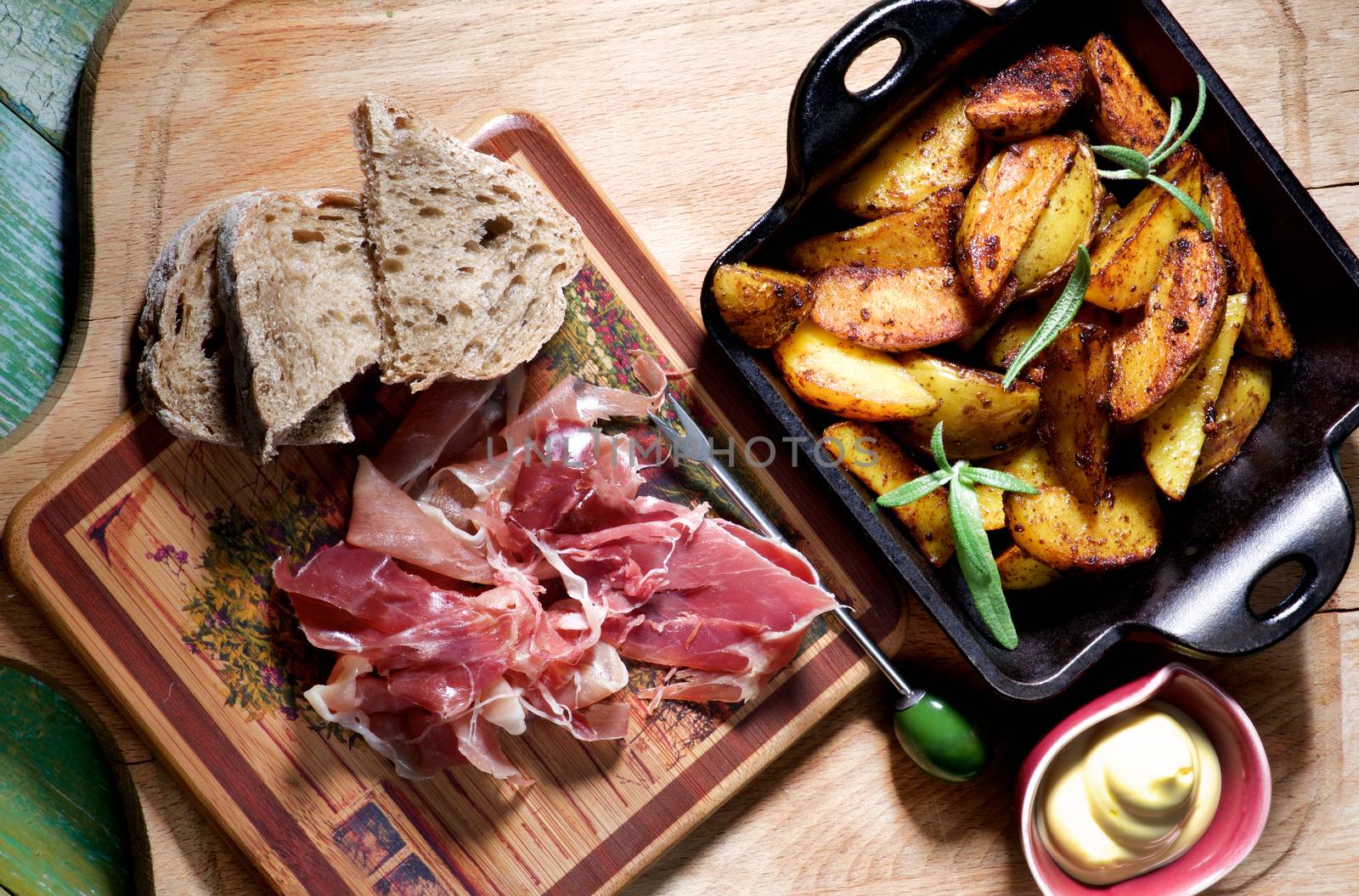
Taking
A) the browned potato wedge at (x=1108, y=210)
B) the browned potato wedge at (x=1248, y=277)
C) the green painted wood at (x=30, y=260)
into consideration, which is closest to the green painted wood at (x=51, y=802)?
the green painted wood at (x=30, y=260)

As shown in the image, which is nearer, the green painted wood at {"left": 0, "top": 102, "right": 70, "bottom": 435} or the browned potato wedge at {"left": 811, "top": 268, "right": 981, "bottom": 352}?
the browned potato wedge at {"left": 811, "top": 268, "right": 981, "bottom": 352}

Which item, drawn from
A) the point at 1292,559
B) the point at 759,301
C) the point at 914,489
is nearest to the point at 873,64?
the point at 759,301

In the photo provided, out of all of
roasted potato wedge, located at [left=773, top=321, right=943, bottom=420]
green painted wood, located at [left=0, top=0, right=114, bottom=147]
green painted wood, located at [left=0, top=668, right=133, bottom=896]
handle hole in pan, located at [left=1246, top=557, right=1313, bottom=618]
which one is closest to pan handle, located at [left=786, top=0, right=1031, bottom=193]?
roasted potato wedge, located at [left=773, top=321, right=943, bottom=420]

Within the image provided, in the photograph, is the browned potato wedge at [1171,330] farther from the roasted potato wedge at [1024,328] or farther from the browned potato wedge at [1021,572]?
the browned potato wedge at [1021,572]

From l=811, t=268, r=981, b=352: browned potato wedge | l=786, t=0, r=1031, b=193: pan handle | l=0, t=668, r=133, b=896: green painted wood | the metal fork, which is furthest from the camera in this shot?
l=0, t=668, r=133, b=896: green painted wood

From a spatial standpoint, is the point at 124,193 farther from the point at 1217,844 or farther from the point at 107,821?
the point at 1217,844

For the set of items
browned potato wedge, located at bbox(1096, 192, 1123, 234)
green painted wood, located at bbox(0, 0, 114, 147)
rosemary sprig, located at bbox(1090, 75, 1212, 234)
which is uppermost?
green painted wood, located at bbox(0, 0, 114, 147)

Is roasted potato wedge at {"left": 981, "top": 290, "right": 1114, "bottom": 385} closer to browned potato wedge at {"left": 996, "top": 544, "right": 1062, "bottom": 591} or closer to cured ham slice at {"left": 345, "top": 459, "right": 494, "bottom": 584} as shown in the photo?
browned potato wedge at {"left": 996, "top": 544, "right": 1062, "bottom": 591}

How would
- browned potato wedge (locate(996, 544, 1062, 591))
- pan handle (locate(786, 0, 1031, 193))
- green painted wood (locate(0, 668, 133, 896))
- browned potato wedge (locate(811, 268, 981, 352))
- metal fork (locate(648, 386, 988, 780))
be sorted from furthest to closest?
green painted wood (locate(0, 668, 133, 896)), metal fork (locate(648, 386, 988, 780)), browned potato wedge (locate(996, 544, 1062, 591)), browned potato wedge (locate(811, 268, 981, 352)), pan handle (locate(786, 0, 1031, 193))

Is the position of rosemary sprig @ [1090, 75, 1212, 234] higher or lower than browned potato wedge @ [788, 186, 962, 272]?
lower
